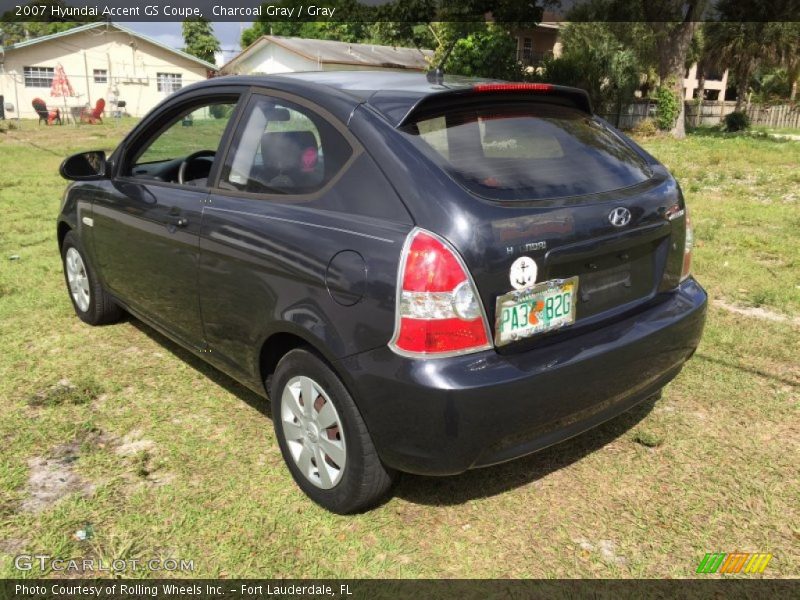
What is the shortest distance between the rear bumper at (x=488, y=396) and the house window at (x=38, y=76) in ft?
138

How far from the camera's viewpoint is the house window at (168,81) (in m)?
40.5

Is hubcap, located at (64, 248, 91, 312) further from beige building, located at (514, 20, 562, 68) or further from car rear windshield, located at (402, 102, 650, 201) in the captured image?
beige building, located at (514, 20, 562, 68)

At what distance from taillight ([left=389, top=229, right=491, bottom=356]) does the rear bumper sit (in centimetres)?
6

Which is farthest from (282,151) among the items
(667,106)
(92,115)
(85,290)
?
(92,115)

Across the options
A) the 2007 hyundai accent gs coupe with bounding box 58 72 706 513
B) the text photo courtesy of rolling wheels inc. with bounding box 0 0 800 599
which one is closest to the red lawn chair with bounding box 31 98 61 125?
Result: the text photo courtesy of rolling wheels inc. with bounding box 0 0 800 599

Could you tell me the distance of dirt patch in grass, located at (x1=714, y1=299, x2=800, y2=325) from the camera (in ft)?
16.0

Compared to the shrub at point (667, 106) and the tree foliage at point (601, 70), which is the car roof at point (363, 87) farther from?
the tree foliage at point (601, 70)

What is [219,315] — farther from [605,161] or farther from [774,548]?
[774,548]

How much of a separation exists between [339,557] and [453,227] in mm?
1327

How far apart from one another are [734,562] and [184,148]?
11.8ft

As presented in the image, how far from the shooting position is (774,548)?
2619mm

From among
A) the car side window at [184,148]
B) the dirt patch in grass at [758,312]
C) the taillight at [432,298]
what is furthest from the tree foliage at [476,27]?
the taillight at [432,298]

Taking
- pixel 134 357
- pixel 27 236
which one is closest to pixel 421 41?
pixel 27 236

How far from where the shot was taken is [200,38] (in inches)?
2576
